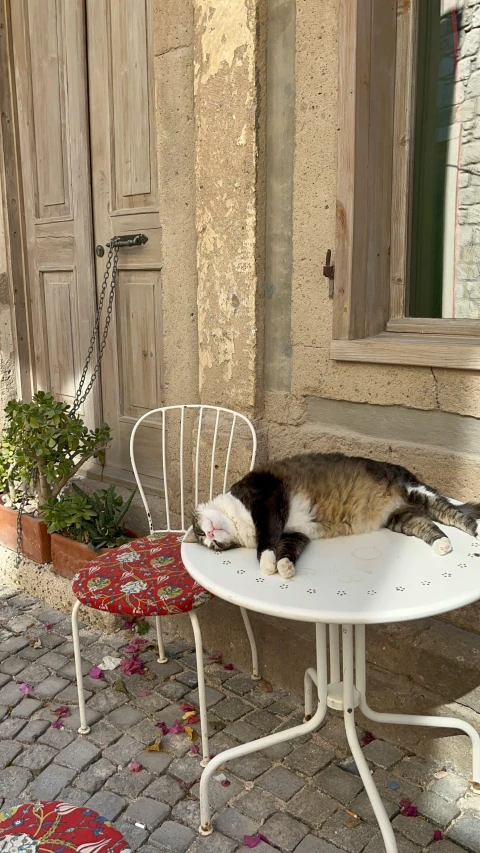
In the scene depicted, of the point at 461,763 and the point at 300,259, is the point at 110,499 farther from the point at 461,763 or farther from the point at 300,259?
the point at 461,763

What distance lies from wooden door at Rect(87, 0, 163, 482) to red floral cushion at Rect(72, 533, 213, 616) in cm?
112

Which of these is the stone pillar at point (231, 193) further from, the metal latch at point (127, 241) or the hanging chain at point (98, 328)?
the hanging chain at point (98, 328)

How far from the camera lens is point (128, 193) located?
3.53 metres

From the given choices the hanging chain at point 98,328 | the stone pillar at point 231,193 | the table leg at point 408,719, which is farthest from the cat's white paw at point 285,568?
the hanging chain at point 98,328

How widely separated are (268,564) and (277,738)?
59 cm

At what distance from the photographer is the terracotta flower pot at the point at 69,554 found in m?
3.33

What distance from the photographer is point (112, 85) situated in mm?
3508

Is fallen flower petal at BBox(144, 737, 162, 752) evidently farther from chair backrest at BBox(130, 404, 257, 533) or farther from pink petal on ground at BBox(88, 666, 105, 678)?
chair backrest at BBox(130, 404, 257, 533)

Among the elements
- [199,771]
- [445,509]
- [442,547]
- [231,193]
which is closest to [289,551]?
[442,547]

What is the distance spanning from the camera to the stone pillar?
255cm

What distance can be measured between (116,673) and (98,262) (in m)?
2.18

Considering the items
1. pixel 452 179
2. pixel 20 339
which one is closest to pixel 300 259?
pixel 452 179

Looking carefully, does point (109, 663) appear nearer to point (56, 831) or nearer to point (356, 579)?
point (356, 579)

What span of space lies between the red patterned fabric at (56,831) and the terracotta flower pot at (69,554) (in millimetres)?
2004
